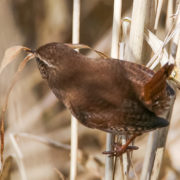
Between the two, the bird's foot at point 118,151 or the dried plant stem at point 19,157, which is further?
the dried plant stem at point 19,157

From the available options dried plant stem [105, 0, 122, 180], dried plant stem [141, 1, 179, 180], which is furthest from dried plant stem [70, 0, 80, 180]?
dried plant stem [141, 1, 179, 180]

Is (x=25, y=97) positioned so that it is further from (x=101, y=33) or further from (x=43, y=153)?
(x=101, y=33)

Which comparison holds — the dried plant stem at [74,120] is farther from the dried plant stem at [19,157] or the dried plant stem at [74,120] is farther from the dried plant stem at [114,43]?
the dried plant stem at [19,157]

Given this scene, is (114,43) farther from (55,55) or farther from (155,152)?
(155,152)

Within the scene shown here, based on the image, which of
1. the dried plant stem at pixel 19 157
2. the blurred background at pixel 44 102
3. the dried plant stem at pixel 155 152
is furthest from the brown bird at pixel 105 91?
the dried plant stem at pixel 19 157

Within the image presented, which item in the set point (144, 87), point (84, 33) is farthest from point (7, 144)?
point (144, 87)
